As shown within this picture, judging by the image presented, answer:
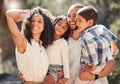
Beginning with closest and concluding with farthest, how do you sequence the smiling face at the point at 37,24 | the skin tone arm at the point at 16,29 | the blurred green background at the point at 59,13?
the skin tone arm at the point at 16,29
the smiling face at the point at 37,24
the blurred green background at the point at 59,13

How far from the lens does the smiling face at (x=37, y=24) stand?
244 cm

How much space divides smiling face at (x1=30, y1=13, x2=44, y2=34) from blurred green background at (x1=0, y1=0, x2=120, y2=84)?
2.51 m

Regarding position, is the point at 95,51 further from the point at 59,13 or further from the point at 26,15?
the point at 59,13

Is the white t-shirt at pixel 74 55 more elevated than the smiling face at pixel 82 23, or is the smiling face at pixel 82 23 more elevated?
the smiling face at pixel 82 23

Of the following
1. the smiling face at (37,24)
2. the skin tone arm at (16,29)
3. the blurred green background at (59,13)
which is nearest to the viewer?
the skin tone arm at (16,29)

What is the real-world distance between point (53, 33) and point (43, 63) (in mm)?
205

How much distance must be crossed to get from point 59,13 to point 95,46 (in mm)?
2603

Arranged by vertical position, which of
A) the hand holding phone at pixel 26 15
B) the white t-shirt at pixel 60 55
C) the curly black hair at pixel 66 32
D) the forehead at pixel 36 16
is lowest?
the white t-shirt at pixel 60 55

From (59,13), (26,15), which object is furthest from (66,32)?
(59,13)

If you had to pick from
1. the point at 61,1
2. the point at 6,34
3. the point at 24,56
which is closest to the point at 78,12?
the point at 24,56

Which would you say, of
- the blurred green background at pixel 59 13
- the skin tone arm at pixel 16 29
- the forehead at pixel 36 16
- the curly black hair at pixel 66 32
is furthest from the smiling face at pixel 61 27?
the blurred green background at pixel 59 13

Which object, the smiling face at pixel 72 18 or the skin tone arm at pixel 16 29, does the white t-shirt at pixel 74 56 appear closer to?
the smiling face at pixel 72 18

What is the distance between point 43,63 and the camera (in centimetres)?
243

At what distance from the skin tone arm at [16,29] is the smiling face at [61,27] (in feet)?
0.76
